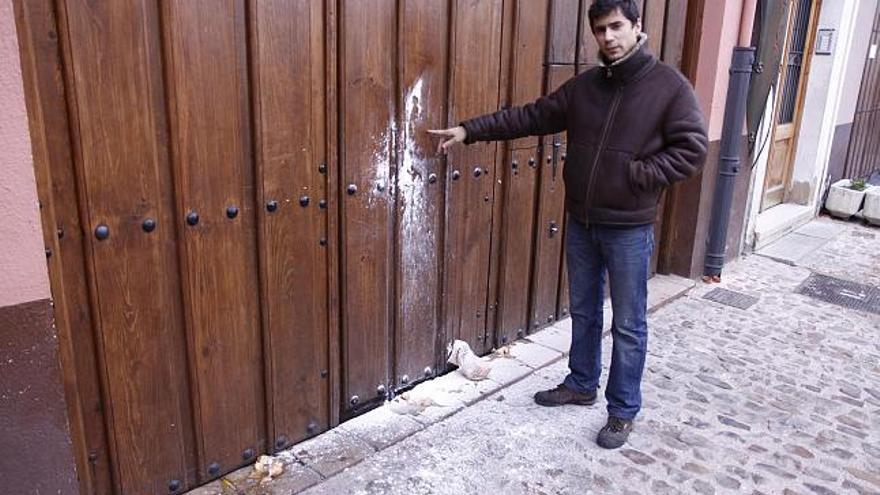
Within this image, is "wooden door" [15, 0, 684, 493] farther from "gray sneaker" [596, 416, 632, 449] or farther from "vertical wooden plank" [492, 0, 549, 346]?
"gray sneaker" [596, 416, 632, 449]

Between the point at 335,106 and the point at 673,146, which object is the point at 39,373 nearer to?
the point at 335,106

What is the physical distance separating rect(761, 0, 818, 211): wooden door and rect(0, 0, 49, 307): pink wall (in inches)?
240

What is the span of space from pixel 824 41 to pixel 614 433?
5908 mm

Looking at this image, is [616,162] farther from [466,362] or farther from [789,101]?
[789,101]

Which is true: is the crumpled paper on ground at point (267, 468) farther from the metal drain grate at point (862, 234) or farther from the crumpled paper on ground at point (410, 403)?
the metal drain grate at point (862, 234)

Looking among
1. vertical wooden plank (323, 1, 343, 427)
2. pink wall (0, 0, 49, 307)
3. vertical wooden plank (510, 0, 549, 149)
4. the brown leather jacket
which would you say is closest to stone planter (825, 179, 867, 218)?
vertical wooden plank (510, 0, 549, 149)

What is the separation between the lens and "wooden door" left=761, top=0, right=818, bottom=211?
6.72 m

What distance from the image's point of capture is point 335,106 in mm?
2818

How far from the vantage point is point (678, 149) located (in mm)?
2859

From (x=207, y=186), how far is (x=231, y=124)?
240 mm

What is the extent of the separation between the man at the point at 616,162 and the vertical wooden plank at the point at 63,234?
1.62 meters

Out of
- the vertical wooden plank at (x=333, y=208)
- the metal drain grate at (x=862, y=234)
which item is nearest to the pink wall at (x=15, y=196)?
the vertical wooden plank at (x=333, y=208)

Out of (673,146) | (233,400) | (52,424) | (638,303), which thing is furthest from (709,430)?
(52,424)

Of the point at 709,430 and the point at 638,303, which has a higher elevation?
the point at 638,303
